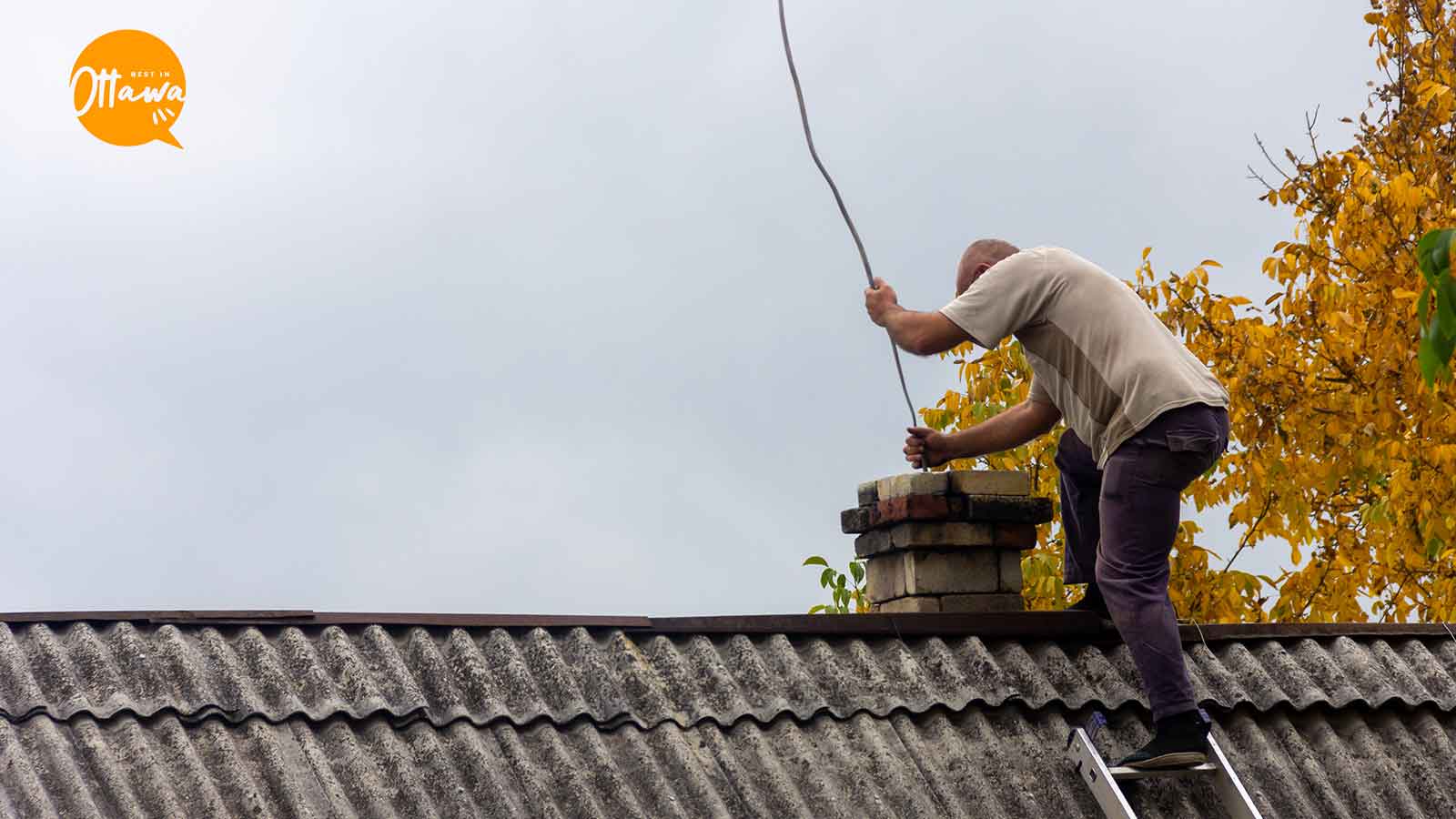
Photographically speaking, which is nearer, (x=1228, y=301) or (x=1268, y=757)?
(x=1268, y=757)

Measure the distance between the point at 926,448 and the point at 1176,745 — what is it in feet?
4.68

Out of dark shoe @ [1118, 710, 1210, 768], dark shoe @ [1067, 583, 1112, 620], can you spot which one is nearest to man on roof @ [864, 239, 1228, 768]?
dark shoe @ [1118, 710, 1210, 768]

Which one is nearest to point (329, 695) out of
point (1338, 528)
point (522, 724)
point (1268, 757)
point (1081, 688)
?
point (522, 724)

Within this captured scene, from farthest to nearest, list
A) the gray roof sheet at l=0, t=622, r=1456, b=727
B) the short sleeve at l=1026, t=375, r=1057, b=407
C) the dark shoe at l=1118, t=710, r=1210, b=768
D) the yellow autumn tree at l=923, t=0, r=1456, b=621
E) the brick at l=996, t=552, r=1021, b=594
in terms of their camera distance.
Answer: the yellow autumn tree at l=923, t=0, r=1456, b=621
the brick at l=996, t=552, r=1021, b=594
the short sleeve at l=1026, t=375, r=1057, b=407
the dark shoe at l=1118, t=710, r=1210, b=768
the gray roof sheet at l=0, t=622, r=1456, b=727

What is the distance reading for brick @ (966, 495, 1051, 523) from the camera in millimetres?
5695

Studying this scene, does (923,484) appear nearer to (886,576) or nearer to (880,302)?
(886,576)

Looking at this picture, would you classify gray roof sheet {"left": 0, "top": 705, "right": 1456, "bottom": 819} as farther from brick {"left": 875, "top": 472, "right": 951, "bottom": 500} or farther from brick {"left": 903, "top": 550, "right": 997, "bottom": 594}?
brick {"left": 875, "top": 472, "right": 951, "bottom": 500}

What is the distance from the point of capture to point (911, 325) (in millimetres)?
4875

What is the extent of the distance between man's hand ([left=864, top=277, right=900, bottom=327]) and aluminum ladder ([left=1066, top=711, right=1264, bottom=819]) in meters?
1.51

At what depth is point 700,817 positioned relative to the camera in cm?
430

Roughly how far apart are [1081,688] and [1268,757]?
66cm

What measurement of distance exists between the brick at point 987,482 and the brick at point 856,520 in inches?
15.3

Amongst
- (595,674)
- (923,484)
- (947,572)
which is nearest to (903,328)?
(923,484)

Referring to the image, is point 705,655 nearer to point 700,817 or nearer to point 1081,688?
point 700,817
